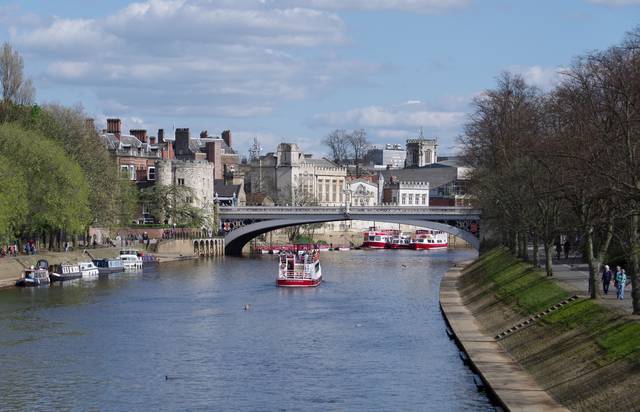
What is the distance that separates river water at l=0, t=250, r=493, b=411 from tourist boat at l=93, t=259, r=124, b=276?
11087 millimetres

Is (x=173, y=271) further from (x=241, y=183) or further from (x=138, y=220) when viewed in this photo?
(x=241, y=183)

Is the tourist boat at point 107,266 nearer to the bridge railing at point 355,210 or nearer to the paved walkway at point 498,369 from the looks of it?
the bridge railing at point 355,210

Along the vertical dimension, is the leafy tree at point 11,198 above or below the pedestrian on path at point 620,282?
above

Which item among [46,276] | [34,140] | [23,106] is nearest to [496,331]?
[46,276]

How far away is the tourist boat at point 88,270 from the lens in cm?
10028

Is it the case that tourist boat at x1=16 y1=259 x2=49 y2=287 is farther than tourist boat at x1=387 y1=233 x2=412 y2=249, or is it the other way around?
tourist boat at x1=387 y1=233 x2=412 y2=249

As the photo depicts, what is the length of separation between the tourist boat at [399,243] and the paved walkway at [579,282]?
88.3m

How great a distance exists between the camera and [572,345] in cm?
4531

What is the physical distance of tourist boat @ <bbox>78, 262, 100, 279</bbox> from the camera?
100 m

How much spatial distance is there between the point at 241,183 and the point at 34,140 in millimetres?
75803

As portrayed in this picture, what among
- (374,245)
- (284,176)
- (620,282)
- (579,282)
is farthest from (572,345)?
(284,176)

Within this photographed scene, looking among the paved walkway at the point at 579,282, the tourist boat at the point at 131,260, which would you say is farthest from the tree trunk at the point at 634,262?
the tourist boat at the point at 131,260

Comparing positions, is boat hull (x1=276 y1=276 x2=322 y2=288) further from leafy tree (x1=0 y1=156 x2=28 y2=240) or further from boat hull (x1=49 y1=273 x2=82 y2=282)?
leafy tree (x1=0 y1=156 x2=28 y2=240)

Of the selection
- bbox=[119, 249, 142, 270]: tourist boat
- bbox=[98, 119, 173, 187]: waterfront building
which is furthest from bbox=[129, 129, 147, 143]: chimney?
bbox=[119, 249, 142, 270]: tourist boat
